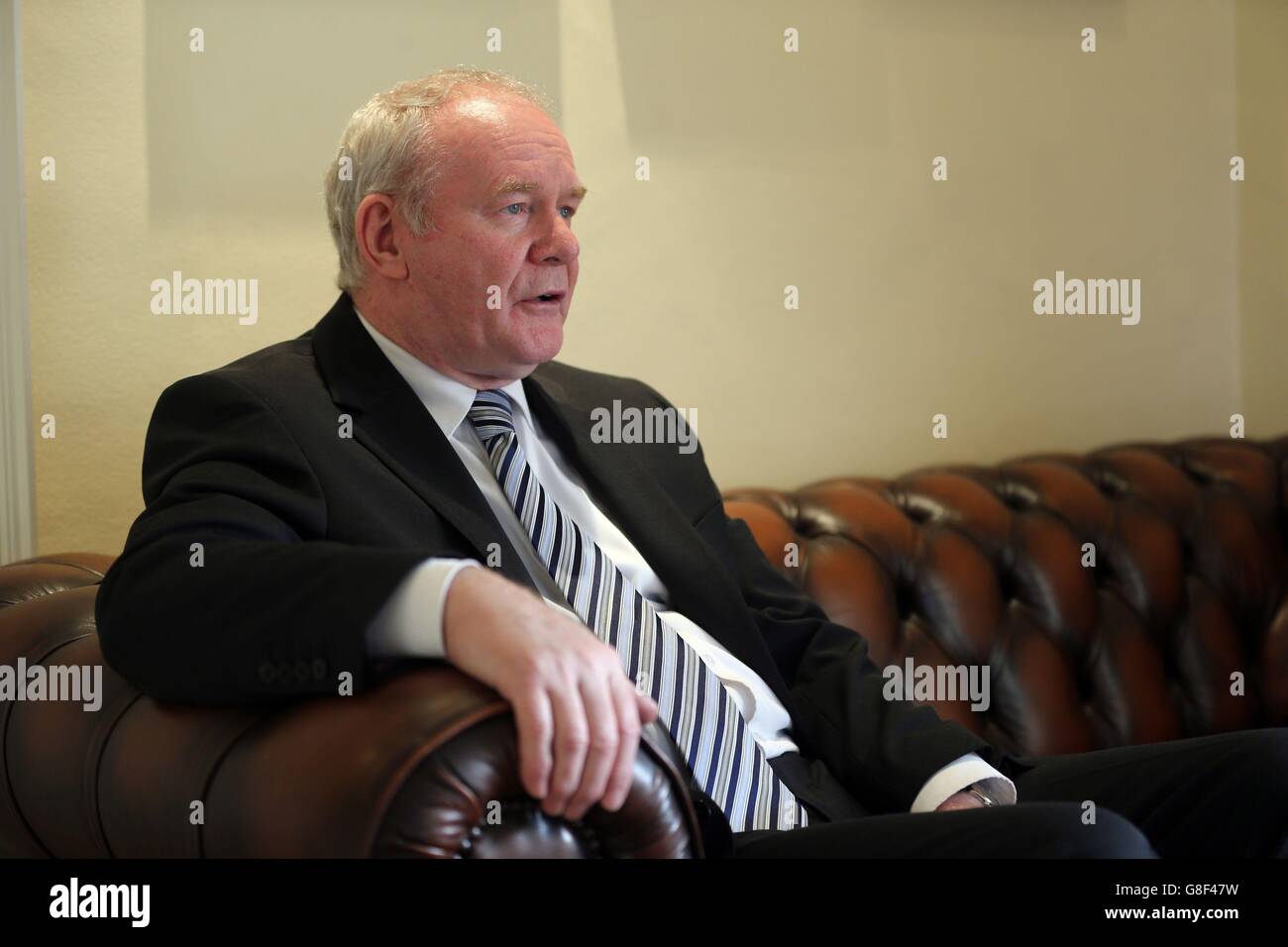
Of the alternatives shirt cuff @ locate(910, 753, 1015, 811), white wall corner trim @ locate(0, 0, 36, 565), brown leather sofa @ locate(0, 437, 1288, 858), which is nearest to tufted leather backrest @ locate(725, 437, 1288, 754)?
brown leather sofa @ locate(0, 437, 1288, 858)

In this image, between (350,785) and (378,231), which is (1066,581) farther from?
(350,785)

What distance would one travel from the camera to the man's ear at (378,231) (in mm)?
1781

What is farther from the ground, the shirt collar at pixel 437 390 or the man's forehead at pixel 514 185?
the man's forehead at pixel 514 185

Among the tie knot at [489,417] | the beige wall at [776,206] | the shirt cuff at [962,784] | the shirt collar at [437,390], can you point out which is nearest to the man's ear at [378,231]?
the shirt collar at [437,390]

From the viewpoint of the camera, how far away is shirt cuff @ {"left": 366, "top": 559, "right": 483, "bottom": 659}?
117 centimetres

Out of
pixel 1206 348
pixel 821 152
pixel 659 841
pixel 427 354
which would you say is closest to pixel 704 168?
pixel 821 152

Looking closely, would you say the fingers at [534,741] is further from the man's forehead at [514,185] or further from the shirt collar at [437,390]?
the man's forehead at [514,185]

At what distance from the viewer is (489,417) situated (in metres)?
1.72

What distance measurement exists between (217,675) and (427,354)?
0.66 metres

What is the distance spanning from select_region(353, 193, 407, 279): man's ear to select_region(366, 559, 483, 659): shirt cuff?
0.71m

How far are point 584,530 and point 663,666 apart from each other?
265 mm

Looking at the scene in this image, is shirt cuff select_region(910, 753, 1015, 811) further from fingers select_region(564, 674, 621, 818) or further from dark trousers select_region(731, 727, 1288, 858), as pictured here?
fingers select_region(564, 674, 621, 818)

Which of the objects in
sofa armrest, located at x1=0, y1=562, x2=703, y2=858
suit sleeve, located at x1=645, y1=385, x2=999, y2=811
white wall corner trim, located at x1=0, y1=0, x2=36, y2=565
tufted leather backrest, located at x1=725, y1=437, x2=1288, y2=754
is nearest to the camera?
sofa armrest, located at x1=0, y1=562, x2=703, y2=858
